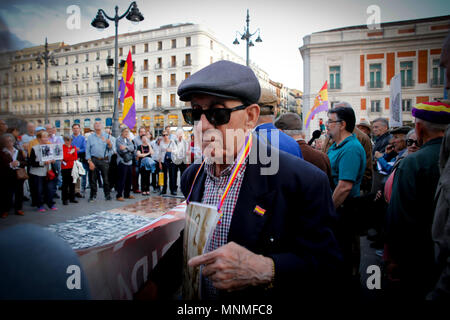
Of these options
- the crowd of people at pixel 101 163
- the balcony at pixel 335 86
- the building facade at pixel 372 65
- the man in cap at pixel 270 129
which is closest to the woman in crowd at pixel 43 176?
the crowd of people at pixel 101 163

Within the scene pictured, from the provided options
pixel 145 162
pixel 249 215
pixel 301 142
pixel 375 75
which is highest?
pixel 375 75

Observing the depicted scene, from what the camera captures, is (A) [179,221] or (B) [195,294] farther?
(A) [179,221]

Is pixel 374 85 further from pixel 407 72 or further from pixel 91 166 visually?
pixel 91 166

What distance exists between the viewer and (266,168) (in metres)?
1.25

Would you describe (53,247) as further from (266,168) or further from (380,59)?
(380,59)

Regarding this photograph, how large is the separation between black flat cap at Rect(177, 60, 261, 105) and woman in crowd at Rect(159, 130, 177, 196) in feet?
26.4

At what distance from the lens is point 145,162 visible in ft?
30.4

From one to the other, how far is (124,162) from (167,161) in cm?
155

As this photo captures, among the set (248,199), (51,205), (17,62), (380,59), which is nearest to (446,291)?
(248,199)

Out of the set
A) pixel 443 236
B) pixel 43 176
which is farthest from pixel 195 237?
pixel 43 176

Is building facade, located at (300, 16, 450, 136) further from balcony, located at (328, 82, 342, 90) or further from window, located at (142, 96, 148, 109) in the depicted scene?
window, located at (142, 96, 148, 109)
